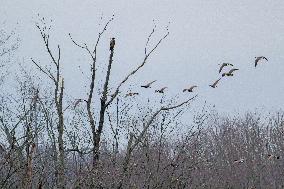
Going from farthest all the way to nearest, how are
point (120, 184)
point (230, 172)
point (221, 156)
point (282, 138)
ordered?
point (282, 138) < point (221, 156) < point (230, 172) < point (120, 184)

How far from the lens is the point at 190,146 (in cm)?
1128

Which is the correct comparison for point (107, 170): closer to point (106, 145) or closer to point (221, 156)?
point (106, 145)

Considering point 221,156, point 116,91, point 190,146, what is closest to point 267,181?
point 221,156

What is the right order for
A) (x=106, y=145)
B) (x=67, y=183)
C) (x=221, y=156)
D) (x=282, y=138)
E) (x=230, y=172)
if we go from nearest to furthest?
(x=67, y=183)
(x=106, y=145)
(x=230, y=172)
(x=221, y=156)
(x=282, y=138)

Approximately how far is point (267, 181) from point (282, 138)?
13.9 m

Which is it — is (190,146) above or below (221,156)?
below

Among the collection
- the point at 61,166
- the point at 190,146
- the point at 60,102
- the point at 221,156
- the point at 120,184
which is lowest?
the point at 120,184

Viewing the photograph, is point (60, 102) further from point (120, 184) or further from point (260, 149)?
point (260, 149)

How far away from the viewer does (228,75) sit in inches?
371

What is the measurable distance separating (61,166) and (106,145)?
2.41 meters

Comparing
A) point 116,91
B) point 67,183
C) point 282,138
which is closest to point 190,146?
point 116,91

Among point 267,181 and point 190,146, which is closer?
point 190,146

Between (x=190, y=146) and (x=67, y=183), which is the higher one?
(x=190, y=146)

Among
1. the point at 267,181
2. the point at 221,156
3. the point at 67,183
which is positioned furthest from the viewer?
the point at 221,156
